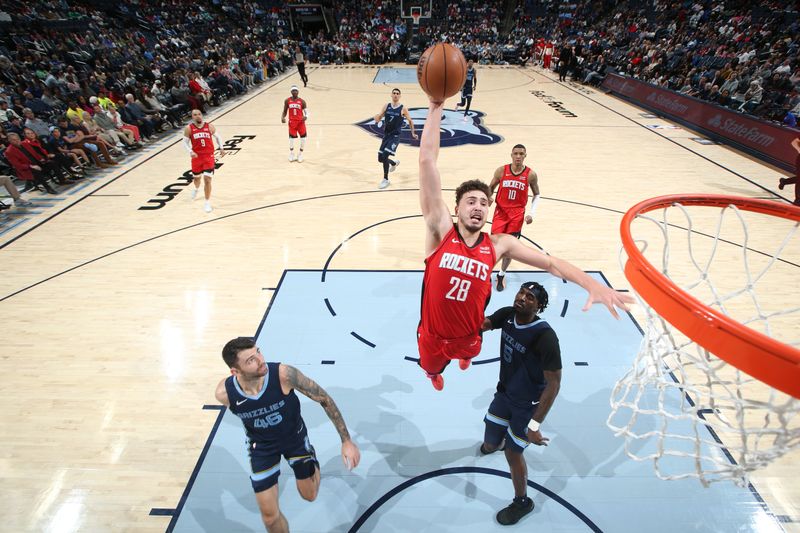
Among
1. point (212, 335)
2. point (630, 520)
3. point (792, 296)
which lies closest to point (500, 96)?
point (792, 296)

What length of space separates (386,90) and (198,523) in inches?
718

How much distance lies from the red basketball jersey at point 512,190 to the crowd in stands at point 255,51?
825 centimetres

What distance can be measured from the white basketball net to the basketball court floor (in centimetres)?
26

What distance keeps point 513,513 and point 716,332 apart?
1.90m

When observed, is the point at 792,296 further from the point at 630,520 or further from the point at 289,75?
the point at 289,75

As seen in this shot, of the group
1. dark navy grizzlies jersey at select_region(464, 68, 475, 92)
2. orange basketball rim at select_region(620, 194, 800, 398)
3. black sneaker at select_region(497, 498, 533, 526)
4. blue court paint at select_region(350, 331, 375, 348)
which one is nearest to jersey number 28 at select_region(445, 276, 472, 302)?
orange basketball rim at select_region(620, 194, 800, 398)

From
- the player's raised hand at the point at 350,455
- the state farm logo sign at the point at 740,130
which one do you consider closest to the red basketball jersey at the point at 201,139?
the player's raised hand at the point at 350,455

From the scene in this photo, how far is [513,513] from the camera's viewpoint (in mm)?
3188

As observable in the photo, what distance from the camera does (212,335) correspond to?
5105mm

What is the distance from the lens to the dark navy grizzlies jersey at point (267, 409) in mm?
2709

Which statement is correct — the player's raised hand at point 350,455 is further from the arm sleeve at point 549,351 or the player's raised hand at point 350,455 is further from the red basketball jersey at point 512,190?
the red basketball jersey at point 512,190

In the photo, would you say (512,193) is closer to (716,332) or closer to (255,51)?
(716,332)

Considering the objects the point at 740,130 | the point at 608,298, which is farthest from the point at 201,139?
the point at 740,130

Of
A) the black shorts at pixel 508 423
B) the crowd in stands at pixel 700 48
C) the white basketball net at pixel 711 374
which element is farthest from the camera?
the crowd in stands at pixel 700 48
